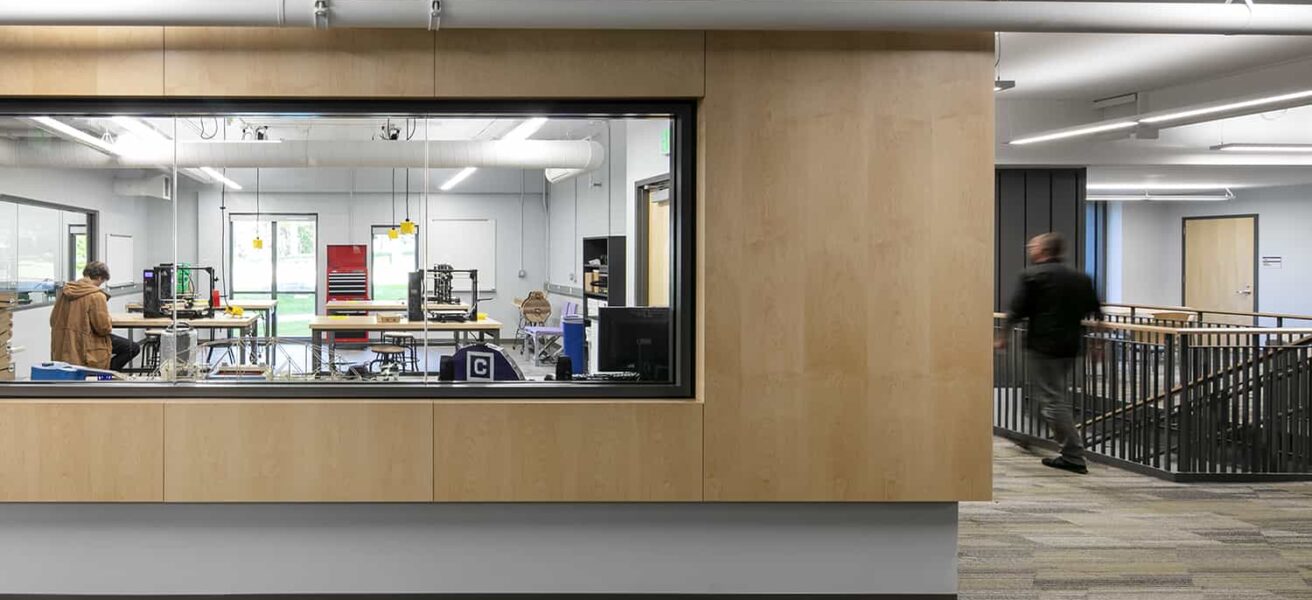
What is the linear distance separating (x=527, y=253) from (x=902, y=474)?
5.13 metres

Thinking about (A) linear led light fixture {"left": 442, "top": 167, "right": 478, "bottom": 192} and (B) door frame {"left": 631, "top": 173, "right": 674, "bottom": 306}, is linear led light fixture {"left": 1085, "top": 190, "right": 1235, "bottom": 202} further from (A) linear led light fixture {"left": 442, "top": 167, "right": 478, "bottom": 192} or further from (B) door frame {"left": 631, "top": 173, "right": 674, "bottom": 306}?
(A) linear led light fixture {"left": 442, "top": 167, "right": 478, "bottom": 192}

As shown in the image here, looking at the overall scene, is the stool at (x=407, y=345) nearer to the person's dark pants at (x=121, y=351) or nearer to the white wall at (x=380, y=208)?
the white wall at (x=380, y=208)

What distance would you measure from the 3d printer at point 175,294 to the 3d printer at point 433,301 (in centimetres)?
102

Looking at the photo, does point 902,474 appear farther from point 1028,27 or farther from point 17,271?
point 17,271

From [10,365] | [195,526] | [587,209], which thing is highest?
[587,209]

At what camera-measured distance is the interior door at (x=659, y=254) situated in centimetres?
473

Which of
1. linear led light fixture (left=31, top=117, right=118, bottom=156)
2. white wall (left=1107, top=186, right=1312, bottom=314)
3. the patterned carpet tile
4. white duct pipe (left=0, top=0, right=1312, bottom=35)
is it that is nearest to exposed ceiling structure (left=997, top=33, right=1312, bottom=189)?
white wall (left=1107, top=186, right=1312, bottom=314)

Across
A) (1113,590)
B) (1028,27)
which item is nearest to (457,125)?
(1028,27)

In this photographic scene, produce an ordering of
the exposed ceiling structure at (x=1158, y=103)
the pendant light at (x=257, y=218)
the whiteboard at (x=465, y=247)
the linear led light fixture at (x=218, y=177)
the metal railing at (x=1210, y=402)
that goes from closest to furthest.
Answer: the linear led light fixture at (x=218, y=177), the whiteboard at (x=465, y=247), the pendant light at (x=257, y=218), the metal railing at (x=1210, y=402), the exposed ceiling structure at (x=1158, y=103)

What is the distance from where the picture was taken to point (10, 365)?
459 cm

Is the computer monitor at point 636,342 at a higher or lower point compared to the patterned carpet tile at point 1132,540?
higher

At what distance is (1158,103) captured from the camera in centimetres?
1064

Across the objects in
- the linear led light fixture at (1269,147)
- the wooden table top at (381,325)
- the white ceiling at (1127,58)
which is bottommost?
the wooden table top at (381,325)

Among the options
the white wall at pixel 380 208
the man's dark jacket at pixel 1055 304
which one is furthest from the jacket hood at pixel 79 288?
the man's dark jacket at pixel 1055 304
